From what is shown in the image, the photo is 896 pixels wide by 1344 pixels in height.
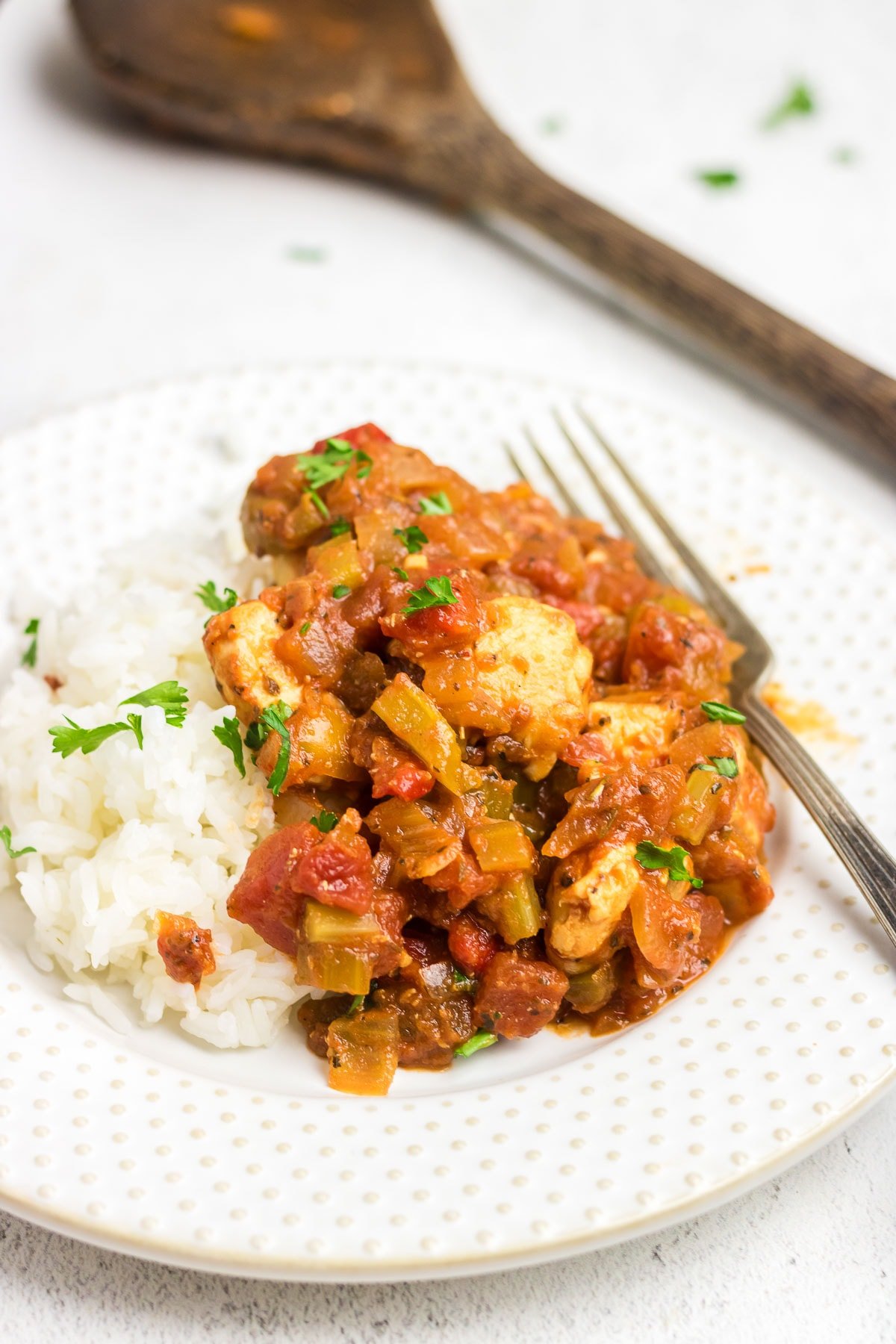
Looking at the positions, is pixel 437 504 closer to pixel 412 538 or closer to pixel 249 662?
pixel 412 538

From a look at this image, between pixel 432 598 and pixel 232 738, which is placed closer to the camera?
pixel 432 598

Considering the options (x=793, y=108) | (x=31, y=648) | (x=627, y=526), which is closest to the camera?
(x=31, y=648)

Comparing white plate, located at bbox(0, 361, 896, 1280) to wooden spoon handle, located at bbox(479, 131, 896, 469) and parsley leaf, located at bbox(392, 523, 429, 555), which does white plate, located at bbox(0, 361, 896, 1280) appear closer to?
parsley leaf, located at bbox(392, 523, 429, 555)

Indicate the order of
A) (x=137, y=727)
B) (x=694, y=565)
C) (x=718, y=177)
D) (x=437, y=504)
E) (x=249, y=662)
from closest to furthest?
(x=249, y=662), (x=137, y=727), (x=437, y=504), (x=694, y=565), (x=718, y=177)

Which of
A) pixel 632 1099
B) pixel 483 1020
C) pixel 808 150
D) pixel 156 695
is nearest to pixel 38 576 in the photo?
pixel 156 695

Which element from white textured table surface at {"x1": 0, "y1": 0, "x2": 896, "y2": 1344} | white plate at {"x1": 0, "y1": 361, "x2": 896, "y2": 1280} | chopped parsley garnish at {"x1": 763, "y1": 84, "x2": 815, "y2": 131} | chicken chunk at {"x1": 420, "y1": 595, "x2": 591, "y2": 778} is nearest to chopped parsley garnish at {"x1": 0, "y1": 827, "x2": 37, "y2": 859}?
white plate at {"x1": 0, "y1": 361, "x2": 896, "y2": 1280}

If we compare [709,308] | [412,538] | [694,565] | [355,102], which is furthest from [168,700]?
[355,102]
